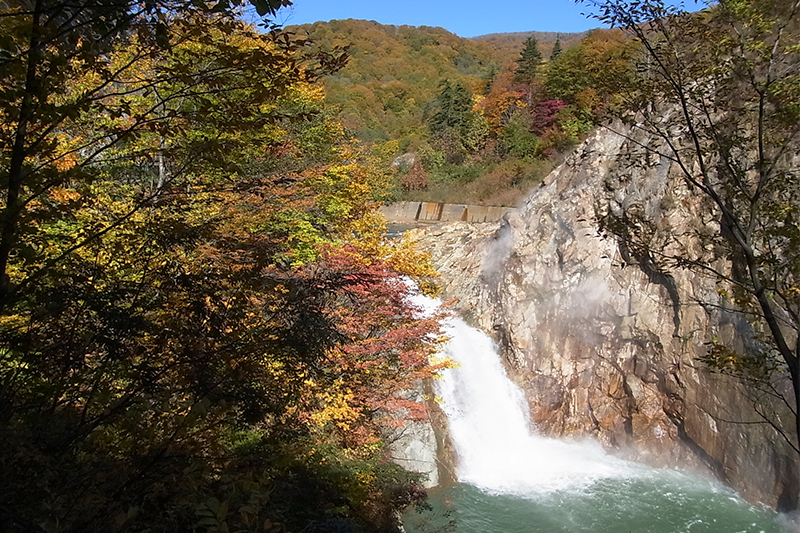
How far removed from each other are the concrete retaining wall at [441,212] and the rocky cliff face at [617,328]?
7.54 m

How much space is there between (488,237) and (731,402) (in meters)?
8.44

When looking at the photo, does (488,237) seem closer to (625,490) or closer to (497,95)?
(625,490)

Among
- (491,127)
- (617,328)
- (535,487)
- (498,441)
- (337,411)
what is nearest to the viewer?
(337,411)

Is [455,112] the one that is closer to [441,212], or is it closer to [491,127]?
[491,127]

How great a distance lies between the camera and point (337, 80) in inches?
2041

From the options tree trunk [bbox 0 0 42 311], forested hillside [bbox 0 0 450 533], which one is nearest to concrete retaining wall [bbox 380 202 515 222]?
forested hillside [bbox 0 0 450 533]

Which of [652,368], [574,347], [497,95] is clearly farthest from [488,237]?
[497,95]

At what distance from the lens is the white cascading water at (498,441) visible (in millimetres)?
10625

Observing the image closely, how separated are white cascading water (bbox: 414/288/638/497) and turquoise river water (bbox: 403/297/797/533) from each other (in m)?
0.03

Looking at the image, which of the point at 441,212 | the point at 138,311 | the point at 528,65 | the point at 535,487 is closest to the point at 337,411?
the point at 138,311

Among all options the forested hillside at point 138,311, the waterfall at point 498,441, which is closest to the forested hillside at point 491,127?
the waterfall at point 498,441

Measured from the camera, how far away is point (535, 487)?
1024 cm

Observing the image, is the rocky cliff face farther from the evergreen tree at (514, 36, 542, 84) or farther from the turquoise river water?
the evergreen tree at (514, 36, 542, 84)

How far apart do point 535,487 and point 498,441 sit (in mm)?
1888
